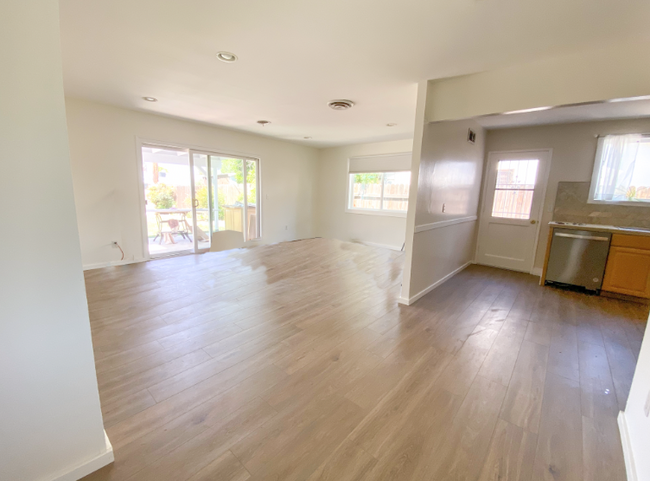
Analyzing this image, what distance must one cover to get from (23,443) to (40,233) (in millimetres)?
807

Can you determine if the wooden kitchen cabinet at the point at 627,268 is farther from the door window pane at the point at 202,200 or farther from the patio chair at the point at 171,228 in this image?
the patio chair at the point at 171,228

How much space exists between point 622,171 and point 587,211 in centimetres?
63

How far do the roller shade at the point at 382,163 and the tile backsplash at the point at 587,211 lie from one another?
114 inches

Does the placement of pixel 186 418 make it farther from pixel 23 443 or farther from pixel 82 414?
pixel 23 443

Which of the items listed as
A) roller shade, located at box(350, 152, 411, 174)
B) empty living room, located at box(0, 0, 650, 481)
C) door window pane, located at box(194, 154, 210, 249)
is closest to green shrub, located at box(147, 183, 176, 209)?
empty living room, located at box(0, 0, 650, 481)

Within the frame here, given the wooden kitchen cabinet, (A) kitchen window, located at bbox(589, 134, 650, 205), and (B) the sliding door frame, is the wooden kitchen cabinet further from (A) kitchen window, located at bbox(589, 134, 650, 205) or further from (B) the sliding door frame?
(B) the sliding door frame

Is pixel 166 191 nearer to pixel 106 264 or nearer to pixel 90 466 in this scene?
pixel 106 264

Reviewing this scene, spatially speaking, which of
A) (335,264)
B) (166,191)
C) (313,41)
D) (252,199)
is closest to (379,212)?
(335,264)

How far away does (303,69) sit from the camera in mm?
2639

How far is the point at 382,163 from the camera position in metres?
6.64

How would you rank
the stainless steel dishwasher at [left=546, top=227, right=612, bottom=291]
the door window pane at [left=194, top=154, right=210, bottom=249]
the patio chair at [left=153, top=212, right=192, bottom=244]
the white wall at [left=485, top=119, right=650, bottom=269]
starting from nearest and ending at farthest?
the stainless steel dishwasher at [left=546, top=227, right=612, bottom=291], the white wall at [left=485, top=119, right=650, bottom=269], the door window pane at [left=194, top=154, right=210, bottom=249], the patio chair at [left=153, top=212, right=192, bottom=244]

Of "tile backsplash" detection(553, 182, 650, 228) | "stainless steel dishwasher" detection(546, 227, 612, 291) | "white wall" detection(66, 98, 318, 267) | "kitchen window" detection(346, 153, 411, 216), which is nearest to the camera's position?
"stainless steel dishwasher" detection(546, 227, 612, 291)

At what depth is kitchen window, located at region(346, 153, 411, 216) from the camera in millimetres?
6441

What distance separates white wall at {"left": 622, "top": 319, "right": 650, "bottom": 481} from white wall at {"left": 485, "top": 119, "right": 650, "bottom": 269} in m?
3.52
